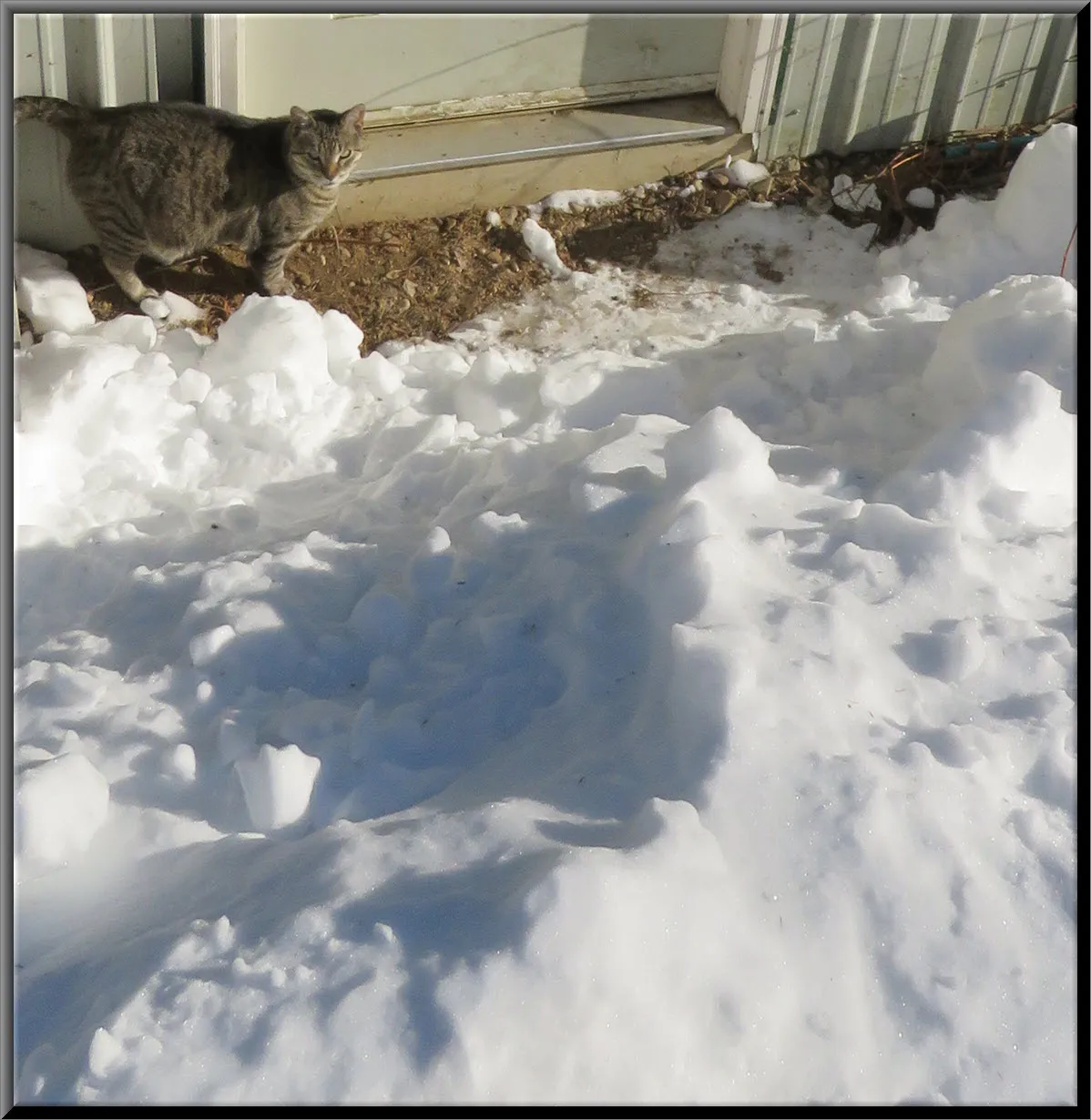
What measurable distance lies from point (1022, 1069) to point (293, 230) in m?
3.52

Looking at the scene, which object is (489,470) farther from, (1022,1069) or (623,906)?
→ (1022,1069)

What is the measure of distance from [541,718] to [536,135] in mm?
2914

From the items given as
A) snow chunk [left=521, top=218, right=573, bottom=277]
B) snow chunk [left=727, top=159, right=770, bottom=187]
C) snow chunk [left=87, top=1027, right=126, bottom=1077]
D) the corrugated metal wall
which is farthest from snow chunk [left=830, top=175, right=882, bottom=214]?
snow chunk [left=87, top=1027, right=126, bottom=1077]

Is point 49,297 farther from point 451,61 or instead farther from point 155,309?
point 451,61

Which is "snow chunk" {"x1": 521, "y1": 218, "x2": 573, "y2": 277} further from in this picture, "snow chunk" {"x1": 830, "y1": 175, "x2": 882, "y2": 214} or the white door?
"snow chunk" {"x1": 830, "y1": 175, "x2": 882, "y2": 214}

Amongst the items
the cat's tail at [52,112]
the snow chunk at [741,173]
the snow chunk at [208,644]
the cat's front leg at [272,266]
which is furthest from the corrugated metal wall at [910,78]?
the snow chunk at [208,644]

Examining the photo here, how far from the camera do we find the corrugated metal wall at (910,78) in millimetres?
4797

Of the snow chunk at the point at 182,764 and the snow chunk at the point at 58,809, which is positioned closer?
the snow chunk at the point at 58,809

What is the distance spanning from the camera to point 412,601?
10.1 ft

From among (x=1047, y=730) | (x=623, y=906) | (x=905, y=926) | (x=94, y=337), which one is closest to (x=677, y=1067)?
(x=623, y=906)

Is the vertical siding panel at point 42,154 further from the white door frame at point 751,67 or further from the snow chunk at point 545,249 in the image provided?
the white door frame at point 751,67

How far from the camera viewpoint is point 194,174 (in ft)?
13.3

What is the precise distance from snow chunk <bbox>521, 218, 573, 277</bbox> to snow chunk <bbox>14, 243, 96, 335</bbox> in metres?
1.68

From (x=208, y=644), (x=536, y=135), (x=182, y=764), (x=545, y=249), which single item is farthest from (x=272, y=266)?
(x=182, y=764)
